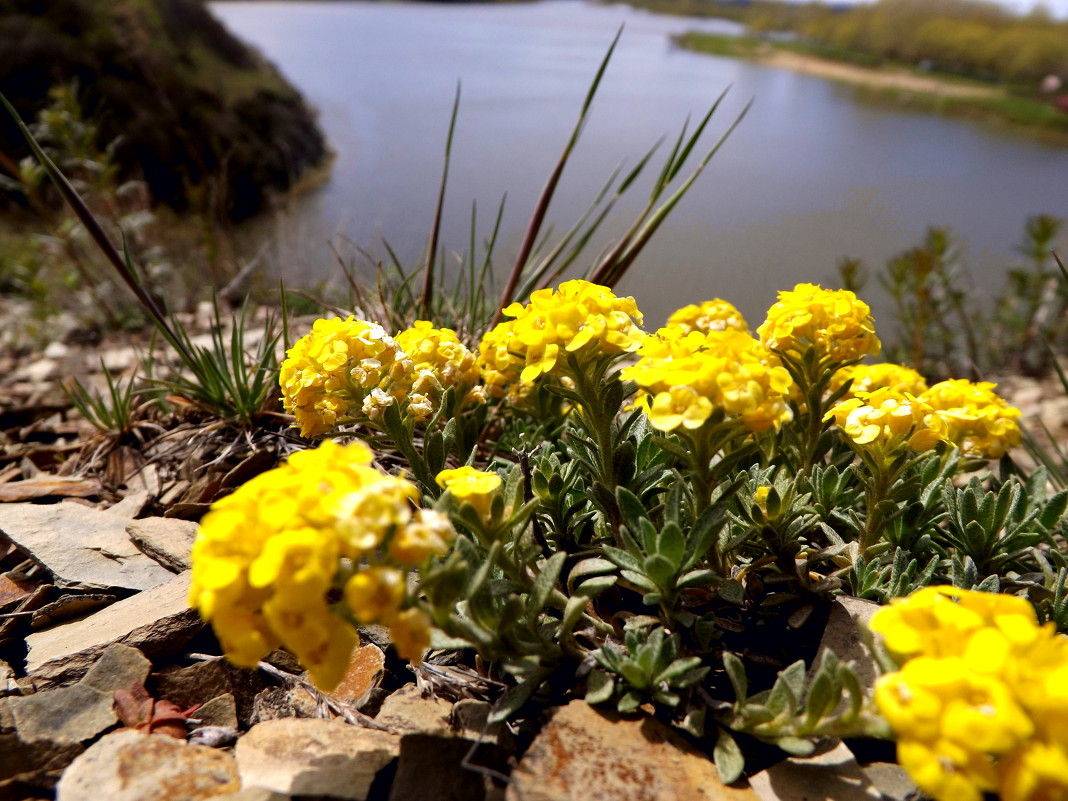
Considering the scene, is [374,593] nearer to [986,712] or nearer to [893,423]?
[986,712]

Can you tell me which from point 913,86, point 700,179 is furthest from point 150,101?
point 913,86

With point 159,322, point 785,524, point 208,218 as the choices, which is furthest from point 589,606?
point 208,218

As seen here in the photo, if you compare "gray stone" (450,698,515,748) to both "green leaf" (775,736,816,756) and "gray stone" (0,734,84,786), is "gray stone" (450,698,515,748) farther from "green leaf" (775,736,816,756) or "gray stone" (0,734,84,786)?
"gray stone" (0,734,84,786)

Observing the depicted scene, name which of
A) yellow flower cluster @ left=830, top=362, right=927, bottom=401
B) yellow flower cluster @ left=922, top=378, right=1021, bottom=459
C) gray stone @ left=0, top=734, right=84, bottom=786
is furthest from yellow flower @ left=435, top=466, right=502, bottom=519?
yellow flower cluster @ left=922, top=378, right=1021, bottom=459

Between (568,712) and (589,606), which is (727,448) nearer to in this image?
(589,606)

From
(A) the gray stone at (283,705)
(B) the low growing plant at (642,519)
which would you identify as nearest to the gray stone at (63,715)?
(A) the gray stone at (283,705)

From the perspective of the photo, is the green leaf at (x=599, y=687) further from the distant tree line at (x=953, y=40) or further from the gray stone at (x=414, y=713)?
the distant tree line at (x=953, y=40)
